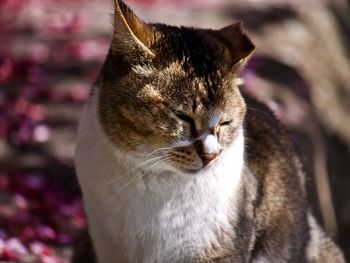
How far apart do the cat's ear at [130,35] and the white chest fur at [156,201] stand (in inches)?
15.4

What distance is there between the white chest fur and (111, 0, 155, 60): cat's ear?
391mm

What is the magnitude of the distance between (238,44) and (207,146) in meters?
0.62

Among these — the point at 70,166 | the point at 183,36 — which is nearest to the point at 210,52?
the point at 183,36

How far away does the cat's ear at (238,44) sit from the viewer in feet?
15.1

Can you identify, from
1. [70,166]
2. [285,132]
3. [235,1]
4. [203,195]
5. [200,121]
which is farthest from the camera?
[235,1]

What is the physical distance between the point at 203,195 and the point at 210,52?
0.68 metres

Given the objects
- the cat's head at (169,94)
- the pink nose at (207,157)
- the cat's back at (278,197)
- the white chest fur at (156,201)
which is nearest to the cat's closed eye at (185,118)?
the cat's head at (169,94)

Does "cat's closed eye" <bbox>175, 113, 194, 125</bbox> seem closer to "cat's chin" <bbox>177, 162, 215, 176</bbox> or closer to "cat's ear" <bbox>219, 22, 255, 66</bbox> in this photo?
"cat's chin" <bbox>177, 162, 215, 176</bbox>

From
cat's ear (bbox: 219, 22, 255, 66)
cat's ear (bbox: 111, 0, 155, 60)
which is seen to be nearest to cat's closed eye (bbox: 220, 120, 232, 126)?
cat's ear (bbox: 219, 22, 255, 66)

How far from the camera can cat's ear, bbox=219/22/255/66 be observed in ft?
15.1

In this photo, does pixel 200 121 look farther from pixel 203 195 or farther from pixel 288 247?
pixel 288 247

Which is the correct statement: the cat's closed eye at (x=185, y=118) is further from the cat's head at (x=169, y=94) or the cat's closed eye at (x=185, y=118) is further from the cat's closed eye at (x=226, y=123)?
the cat's closed eye at (x=226, y=123)

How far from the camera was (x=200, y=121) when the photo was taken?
4.33 meters

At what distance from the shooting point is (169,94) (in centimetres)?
438
